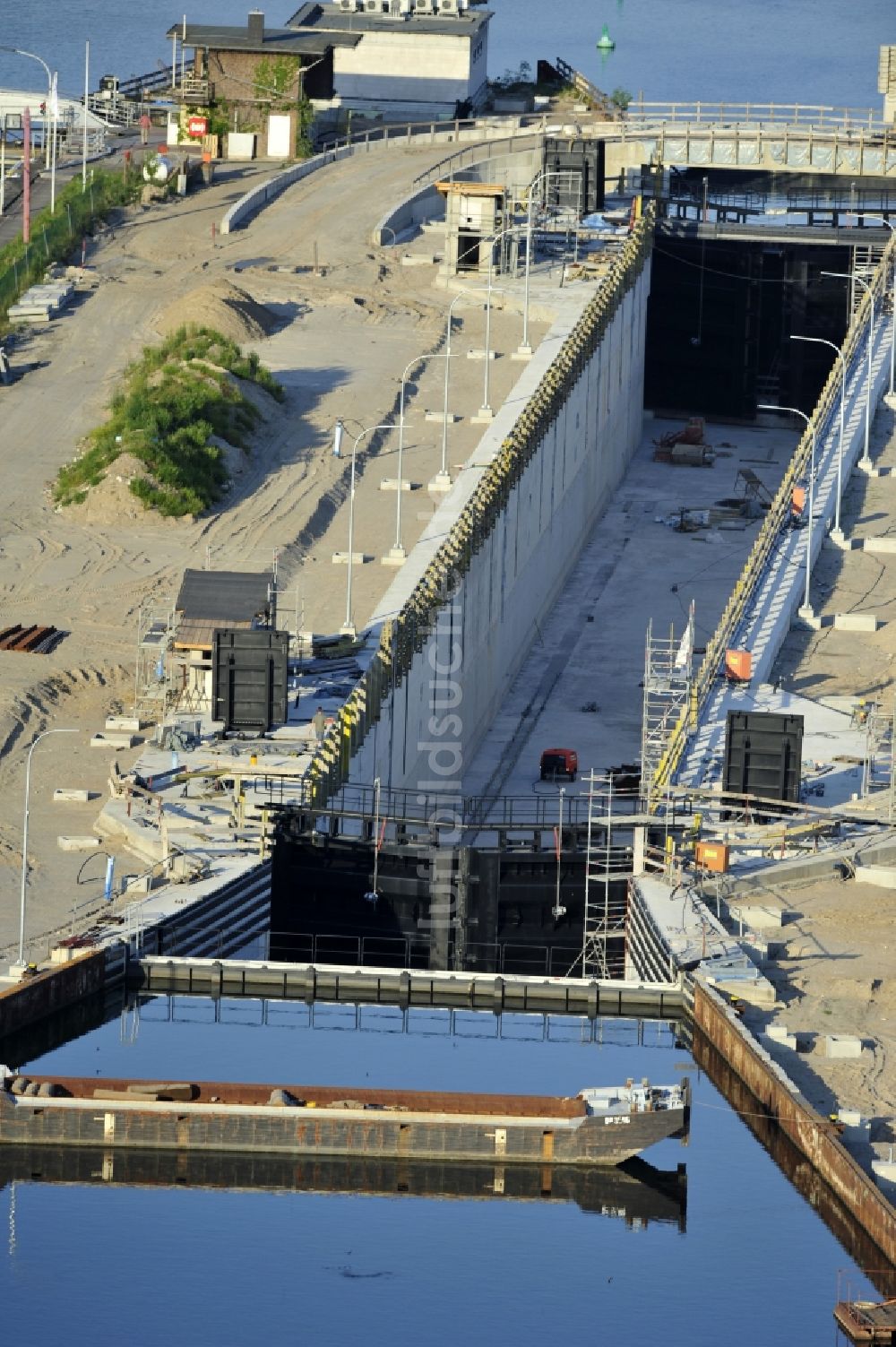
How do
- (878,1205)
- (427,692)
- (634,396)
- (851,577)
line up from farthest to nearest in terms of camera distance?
(634,396) → (851,577) → (427,692) → (878,1205)

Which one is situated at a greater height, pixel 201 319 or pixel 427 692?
pixel 201 319

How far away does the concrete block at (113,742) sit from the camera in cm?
10138

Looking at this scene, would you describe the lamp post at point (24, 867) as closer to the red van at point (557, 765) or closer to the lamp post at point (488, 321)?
the red van at point (557, 765)

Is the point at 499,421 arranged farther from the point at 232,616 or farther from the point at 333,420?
the point at 232,616

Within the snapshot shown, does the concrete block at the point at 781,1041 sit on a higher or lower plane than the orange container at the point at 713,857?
lower

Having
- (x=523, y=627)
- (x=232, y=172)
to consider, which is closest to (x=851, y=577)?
(x=523, y=627)

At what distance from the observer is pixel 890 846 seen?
99188mm

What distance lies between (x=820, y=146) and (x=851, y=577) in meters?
47.6

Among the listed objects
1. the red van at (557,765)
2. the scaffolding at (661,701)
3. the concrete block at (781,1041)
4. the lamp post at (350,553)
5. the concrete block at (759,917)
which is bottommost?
the concrete block at (781,1041)

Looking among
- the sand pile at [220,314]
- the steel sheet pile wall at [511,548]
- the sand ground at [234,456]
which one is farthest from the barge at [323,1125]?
the sand pile at [220,314]

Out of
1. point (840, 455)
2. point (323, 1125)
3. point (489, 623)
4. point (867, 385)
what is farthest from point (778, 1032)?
point (867, 385)

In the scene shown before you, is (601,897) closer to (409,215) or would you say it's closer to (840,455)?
(840,455)

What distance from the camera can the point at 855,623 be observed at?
120m

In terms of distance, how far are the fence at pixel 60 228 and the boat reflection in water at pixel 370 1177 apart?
6315 cm
